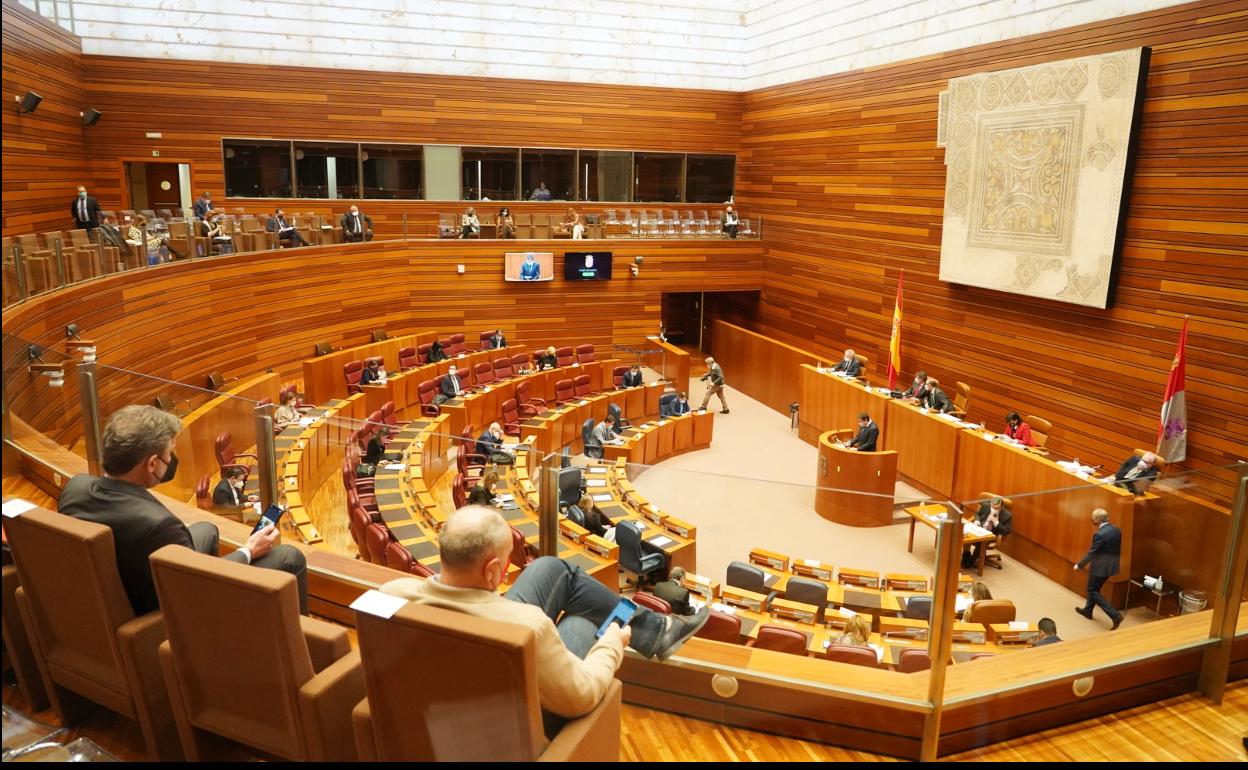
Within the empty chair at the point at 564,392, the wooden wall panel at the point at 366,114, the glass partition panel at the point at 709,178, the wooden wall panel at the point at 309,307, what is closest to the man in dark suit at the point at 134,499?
the wooden wall panel at the point at 309,307

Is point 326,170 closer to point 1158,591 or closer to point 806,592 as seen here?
point 806,592

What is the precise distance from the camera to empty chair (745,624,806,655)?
5021 millimetres

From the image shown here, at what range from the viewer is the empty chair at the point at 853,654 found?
15.8 ft

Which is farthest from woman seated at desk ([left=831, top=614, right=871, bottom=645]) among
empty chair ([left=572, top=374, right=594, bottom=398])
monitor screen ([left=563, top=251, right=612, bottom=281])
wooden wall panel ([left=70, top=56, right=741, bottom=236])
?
wooden wall panel ([left=70, top=56, right=741, bottom=236])

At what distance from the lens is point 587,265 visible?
53.8 ft

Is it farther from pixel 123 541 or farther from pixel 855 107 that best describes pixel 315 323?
pixel 123 541

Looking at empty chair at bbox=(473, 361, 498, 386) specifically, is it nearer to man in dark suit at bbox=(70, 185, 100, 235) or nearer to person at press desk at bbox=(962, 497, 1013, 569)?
man in dark suit at bbox=(70, 185, 100, 235)

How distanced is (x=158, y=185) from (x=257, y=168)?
162cm

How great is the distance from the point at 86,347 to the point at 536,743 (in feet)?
23.6

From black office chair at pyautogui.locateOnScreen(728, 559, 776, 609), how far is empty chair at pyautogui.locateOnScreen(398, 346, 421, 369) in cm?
835

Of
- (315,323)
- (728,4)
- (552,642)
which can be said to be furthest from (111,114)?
(552,642)

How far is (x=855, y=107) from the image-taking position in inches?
555

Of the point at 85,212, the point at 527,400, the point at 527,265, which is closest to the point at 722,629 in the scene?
the point at 527,400

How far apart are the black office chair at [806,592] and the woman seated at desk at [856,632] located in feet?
2.02
